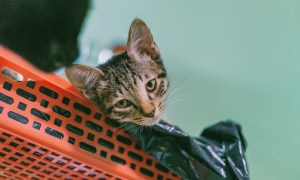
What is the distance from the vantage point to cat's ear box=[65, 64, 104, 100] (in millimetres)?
811

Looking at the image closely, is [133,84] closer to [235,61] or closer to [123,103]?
[123,103]

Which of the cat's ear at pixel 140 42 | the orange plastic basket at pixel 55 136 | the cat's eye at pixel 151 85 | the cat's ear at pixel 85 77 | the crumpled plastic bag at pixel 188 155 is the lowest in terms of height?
the crumpled plastic bag at pixel 188 155

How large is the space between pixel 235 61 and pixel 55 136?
3.21ft

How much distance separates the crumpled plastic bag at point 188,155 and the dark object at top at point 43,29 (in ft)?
1.20

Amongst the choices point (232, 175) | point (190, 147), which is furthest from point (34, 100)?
point (232, 175)

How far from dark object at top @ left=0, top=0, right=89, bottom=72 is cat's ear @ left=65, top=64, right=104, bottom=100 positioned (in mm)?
131

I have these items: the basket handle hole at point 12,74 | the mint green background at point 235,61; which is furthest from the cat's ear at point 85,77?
the mint green background at point 235,61

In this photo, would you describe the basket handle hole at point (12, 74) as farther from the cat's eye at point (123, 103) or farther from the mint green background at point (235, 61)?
the mint green background at point (235, 61)

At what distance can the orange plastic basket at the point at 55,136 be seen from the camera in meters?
0.71

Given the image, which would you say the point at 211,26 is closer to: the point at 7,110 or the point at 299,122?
the point at 299,122

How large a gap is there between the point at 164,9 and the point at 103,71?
2.03ft

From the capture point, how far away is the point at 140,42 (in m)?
0.92

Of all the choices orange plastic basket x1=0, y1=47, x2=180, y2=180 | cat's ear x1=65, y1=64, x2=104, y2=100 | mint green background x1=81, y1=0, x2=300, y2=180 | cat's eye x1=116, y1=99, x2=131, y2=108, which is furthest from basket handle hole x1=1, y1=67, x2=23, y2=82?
mint green background x1=81, y1=0, x2=300, y2=180

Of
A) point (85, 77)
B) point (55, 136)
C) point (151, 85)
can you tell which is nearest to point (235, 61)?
point (151, 85)
